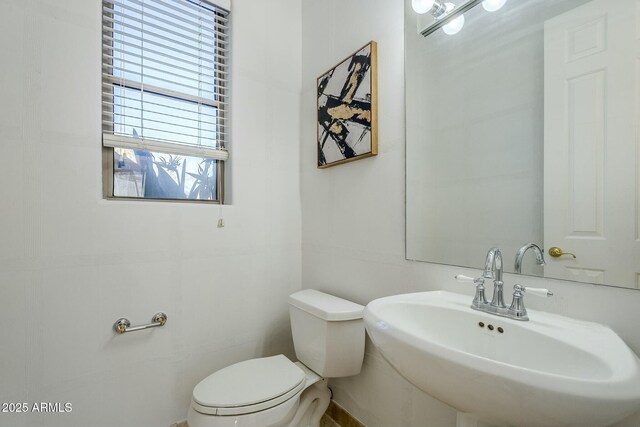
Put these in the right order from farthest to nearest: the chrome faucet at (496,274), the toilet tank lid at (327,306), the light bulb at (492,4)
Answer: the toilet tank lid at (327,306), the light bulb at (492,4), the chrome faucet at (496,274)

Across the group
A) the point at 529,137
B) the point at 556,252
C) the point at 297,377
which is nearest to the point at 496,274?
the point at 556,252

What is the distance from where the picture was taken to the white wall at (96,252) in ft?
3.52

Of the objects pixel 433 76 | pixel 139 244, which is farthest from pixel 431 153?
pixel 139 244

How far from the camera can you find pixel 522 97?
89 cm

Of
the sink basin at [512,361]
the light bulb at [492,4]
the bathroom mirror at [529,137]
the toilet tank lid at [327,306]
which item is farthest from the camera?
the toilet tank lid at [327,306]

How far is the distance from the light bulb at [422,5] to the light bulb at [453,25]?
77 mm

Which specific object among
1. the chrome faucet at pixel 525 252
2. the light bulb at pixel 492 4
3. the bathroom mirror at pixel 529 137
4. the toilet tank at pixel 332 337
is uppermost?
the light bulb at pixel 492 4

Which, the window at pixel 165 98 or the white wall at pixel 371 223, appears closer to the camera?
the white wall at pixel 371 223

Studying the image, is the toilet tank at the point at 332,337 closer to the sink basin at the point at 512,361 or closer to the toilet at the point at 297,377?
the toilet at the point at 297,377

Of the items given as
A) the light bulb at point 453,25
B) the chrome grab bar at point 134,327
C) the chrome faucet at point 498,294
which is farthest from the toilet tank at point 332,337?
the light bulb at point 453,25

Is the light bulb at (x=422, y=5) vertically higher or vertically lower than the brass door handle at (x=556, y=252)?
higher

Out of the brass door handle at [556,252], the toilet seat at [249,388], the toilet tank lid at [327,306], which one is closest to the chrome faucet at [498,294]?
the brass door handle at [556,252]

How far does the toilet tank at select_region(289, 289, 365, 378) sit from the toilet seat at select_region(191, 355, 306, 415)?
101 mm

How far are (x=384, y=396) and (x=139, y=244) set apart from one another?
1.25 metres
